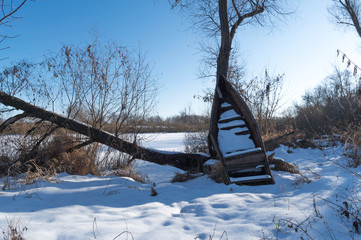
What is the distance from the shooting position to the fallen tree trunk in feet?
14.7

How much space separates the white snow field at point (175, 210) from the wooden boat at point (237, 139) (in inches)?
13.6

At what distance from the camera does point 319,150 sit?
6.30 metres

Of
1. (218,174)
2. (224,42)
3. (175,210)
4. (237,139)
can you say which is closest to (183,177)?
(218,174)

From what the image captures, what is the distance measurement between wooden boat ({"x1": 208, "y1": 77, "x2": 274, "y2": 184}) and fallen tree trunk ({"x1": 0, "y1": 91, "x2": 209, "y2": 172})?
1259 millimetres

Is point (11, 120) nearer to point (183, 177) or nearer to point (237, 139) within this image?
point (183, 177)

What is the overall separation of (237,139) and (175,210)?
2221 millimetres

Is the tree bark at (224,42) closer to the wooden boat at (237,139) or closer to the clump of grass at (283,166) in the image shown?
the wooden boat at (237,139)

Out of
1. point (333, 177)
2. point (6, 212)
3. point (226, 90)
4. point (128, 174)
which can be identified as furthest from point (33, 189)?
point (333, 177)

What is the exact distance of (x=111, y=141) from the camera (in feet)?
16.3

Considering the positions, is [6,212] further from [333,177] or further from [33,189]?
[333,177]

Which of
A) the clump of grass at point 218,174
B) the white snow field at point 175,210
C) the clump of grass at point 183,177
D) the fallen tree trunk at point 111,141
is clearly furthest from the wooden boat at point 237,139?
the fallen tree trunk at point 111,141

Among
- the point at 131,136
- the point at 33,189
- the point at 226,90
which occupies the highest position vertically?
the point at 226,90

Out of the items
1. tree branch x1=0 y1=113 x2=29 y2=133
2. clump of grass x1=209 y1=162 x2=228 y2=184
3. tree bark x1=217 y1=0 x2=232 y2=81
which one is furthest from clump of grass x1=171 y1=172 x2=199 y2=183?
tree branch x1=0 y1=113 x2=29 y2=133

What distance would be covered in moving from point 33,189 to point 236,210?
9.20 ft
